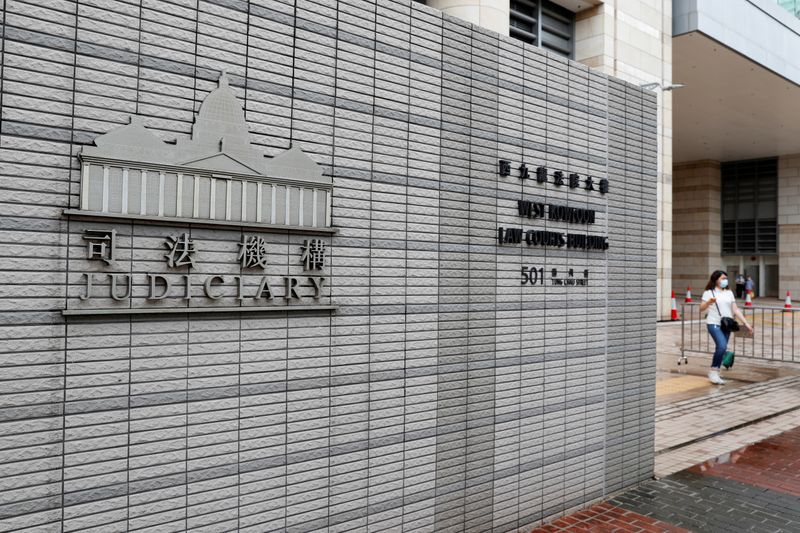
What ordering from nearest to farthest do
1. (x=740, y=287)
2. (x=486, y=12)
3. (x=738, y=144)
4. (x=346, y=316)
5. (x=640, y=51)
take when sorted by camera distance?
(x=346, y=316), (x=486, y=12), (x=640, y=51), (x=738, y=144), (x=740, y=287)

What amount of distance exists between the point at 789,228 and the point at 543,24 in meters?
31.9

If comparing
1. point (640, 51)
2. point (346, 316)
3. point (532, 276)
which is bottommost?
point (346, 316)

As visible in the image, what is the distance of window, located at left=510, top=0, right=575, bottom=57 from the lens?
51.2 feet

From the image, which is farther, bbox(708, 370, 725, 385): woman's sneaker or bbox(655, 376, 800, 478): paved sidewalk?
bbox(708, 370, 725, 385): woman's sneaker

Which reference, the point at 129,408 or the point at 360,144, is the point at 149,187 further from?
the point at 360,144

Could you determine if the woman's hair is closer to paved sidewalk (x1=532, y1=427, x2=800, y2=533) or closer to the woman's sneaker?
the woman's sneaker

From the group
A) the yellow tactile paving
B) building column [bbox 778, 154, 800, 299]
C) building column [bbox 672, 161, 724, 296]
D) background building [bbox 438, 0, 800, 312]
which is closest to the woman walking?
the yellow tactile paving

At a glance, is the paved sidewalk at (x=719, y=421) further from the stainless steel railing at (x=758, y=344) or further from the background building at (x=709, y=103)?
the background building at (x=709, y=103)

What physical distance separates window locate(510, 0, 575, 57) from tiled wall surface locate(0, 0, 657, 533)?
10.6 meters

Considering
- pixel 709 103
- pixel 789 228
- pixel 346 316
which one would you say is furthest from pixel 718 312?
pixel 789 228

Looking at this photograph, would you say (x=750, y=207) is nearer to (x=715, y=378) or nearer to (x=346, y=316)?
(x=715, y=378)

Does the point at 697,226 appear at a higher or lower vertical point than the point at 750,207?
lower

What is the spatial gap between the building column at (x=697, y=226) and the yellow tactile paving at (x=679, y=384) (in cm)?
3235

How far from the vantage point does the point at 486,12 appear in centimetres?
1398
